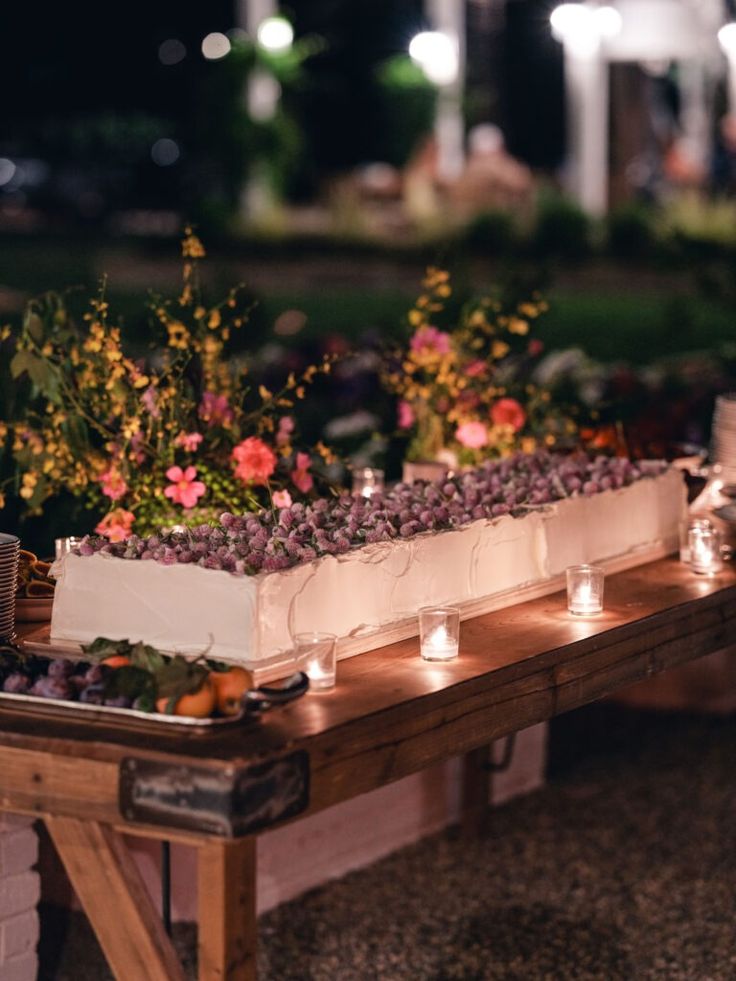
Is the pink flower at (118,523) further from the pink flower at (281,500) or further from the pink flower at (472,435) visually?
the pink flower at (472,435)

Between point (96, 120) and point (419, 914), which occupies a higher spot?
point (96, 120)

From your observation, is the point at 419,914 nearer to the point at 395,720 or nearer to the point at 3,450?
the point at 3,450

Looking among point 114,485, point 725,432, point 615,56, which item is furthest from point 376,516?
point 615,56

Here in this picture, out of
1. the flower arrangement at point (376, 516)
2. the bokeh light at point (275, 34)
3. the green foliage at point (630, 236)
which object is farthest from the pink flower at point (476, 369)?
the bokeh light at point (275, 34)

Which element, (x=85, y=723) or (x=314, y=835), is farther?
(x=314, y=835)

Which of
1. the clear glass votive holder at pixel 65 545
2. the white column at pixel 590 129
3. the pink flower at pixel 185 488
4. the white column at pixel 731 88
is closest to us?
the clear glass votive holder at pixel 65 545

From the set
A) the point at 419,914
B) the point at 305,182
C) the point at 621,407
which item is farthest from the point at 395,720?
the point at 305,182

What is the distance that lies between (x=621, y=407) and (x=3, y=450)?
2166 millimetres

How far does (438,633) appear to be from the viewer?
111 inches

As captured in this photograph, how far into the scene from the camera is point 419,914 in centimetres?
408

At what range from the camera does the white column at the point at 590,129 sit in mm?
14461

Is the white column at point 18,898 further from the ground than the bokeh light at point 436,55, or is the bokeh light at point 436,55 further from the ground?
the bokeh light at point 436,55

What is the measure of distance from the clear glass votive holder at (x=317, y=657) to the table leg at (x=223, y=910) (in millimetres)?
337

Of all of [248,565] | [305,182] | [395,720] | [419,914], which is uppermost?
[305,182]
